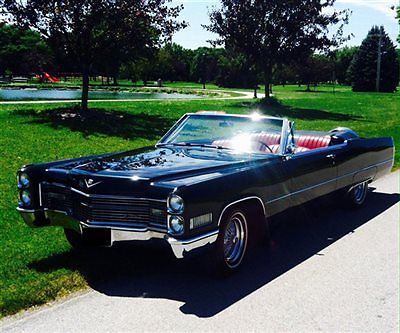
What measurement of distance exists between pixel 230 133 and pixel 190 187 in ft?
6.52

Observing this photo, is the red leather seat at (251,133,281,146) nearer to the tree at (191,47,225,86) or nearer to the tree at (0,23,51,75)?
the tree at (0,23,51,75)

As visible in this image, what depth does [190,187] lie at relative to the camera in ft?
13.4

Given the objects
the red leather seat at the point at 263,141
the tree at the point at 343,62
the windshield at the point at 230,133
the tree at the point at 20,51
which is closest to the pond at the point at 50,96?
the windshield at the point at 230,133

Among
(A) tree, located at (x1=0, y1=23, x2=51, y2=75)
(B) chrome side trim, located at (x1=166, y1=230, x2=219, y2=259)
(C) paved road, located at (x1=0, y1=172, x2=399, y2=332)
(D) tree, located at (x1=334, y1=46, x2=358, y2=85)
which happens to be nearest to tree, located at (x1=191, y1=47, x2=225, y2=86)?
(D) tree, located at (x1=334, y1=46, x2=358, y2=85)

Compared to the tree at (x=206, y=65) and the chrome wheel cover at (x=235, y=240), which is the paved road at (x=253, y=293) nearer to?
the chrome wheel cover at (x=235, y=240)

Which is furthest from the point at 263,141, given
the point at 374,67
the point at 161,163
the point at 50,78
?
the point at 374,67

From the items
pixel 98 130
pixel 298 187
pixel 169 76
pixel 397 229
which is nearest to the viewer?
pixel 298 187

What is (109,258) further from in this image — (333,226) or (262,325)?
(333,226)

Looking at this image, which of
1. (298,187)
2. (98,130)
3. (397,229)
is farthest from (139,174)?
(98,130)

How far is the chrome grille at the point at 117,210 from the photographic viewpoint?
13.6 ft

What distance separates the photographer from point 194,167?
185 inches

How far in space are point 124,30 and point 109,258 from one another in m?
13.1

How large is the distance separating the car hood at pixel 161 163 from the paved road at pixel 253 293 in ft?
2.95

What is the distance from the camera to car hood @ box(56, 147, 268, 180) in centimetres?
447
